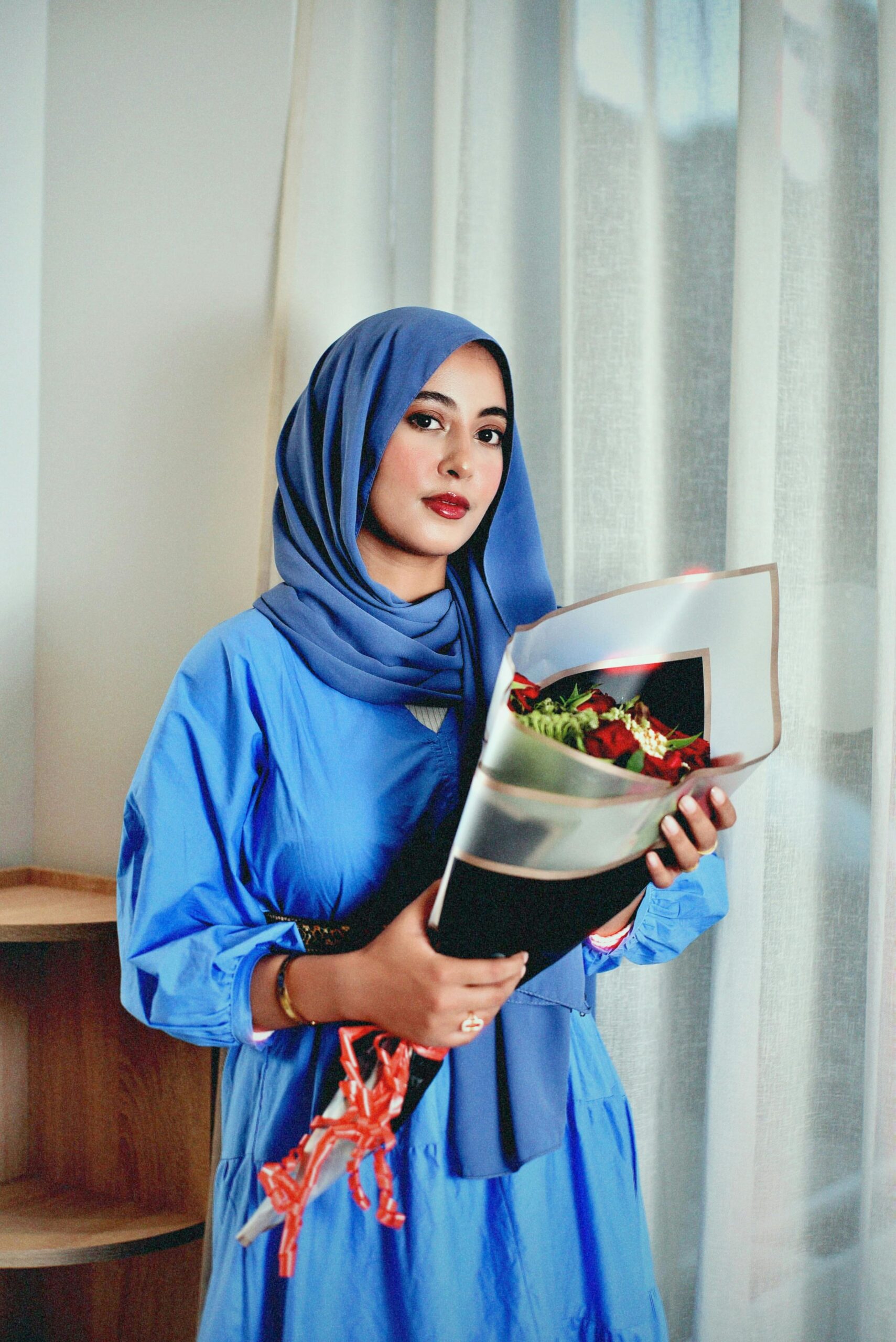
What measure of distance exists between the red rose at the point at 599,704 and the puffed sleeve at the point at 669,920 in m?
0.37

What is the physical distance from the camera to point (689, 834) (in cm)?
81

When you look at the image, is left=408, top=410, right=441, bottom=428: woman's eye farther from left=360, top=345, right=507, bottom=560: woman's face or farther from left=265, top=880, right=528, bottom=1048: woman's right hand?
left=265, top=880, right=528, bottom=1048: woman's right hand

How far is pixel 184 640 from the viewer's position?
5.19ft

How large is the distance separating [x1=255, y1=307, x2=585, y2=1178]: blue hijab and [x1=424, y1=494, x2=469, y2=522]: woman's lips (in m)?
0.07

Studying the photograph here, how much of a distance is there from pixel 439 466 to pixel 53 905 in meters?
0.96

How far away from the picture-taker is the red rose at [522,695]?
0.74 meters

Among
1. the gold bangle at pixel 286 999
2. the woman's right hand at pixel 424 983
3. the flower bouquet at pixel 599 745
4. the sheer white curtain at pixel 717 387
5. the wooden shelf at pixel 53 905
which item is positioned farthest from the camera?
the wooden shelf at pixel 53 905

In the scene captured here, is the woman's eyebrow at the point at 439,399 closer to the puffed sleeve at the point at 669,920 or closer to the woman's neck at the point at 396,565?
the woman's neck at the point at 396,565

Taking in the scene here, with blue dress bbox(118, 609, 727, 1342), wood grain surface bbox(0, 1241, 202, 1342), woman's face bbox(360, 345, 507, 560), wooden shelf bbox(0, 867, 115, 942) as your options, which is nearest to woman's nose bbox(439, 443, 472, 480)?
woman's face bbox(360, 345, 507, 560)

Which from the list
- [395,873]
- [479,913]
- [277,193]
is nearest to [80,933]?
[395,873]

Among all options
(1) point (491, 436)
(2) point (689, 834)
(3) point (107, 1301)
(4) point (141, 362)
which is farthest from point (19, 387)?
(3) point (107, 1301)

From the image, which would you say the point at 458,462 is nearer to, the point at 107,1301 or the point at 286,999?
the point at 286,999

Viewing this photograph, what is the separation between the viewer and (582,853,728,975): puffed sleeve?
1.07 meters

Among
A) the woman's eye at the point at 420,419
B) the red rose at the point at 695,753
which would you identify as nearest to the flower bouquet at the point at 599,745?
the red rose at the point at 695,753
